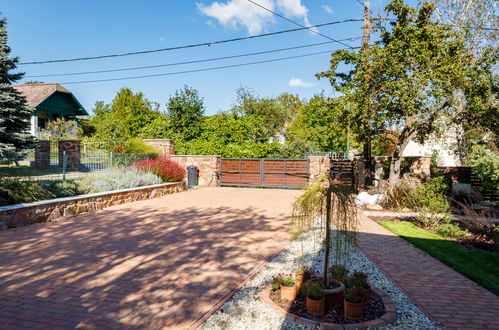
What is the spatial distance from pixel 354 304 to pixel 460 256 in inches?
141

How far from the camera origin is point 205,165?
59.9ft

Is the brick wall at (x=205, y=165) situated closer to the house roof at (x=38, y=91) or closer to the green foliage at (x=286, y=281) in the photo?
the green foliage at (x=286, y=281)

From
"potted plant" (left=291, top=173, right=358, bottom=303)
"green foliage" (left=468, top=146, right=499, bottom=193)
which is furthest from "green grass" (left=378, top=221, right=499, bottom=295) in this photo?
"potted plant" (left=291, top=173, right=358, bottom=303)

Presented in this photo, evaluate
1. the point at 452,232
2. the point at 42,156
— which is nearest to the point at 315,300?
the point at 452,232

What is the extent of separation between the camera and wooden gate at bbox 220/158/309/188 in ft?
57.8

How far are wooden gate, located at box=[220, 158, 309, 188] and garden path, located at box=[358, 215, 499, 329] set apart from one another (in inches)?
437

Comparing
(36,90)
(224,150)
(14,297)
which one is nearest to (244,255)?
(14,297)

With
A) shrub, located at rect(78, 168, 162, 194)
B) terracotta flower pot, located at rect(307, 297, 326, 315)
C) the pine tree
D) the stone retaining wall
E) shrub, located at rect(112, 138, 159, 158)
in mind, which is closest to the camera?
terracotta flower pot, located at rect(307, 297, 326, 315)

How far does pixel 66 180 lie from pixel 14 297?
7004 mm

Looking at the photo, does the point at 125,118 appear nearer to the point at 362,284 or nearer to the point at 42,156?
the point at 42,156

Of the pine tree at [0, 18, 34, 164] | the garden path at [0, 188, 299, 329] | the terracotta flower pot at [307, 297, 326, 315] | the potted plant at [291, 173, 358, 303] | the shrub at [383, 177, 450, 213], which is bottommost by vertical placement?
the garden path at [0, 188, 299, 329]

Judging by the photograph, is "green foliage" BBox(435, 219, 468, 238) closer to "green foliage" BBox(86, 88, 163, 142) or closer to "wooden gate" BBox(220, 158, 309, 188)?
"wooden gate" BBox(220, 158, 309, 188)

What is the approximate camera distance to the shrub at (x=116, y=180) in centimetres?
1044

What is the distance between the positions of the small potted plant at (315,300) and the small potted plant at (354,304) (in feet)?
0.77
